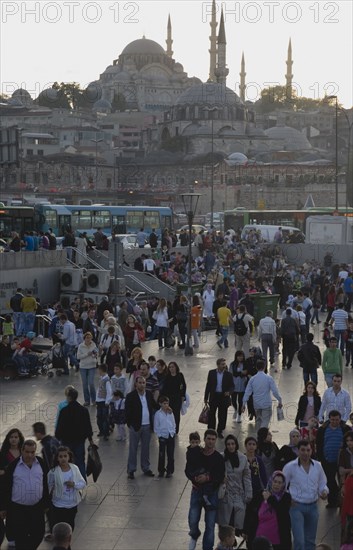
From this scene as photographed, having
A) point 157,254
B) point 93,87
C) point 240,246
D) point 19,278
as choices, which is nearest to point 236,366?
point 19,278

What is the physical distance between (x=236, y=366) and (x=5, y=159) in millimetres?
8881

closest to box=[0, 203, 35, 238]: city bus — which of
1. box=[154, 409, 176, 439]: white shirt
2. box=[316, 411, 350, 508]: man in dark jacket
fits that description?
box=[154, 409, 176, 439]: white shirt

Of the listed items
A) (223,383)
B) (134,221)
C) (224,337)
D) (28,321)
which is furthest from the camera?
(134,221)

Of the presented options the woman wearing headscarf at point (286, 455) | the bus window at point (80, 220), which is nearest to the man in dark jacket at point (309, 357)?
the woman wearing headscarf at point (286, 455)

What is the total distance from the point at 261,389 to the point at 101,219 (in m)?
27.0

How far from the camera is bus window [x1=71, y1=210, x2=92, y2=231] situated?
3797 cm

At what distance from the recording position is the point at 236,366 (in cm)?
1318

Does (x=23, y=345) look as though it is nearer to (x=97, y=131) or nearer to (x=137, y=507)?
(x=137, y=507)

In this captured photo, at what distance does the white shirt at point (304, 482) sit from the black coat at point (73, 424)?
237cm

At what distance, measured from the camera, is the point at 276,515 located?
8070mm

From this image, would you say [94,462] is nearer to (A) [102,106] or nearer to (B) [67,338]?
(B) [67,338]

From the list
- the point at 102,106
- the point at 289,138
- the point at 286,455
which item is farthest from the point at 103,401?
the point at 102,106

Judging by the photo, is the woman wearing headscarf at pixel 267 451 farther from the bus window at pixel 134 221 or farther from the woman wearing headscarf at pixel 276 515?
the bus window at pixel 134 221

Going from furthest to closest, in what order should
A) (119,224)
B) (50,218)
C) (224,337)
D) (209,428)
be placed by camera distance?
1. (119,224)
2. (50,218)
3. (224,337)
4. (209,428)
